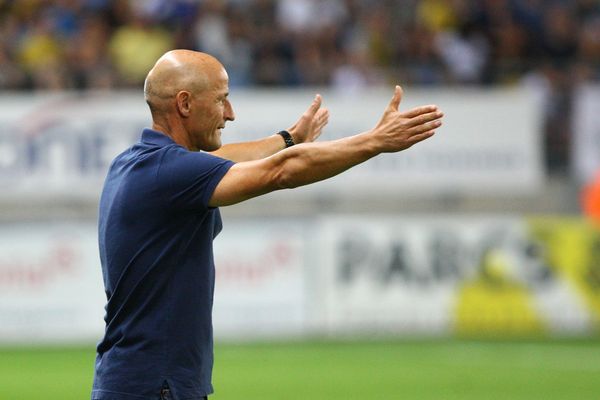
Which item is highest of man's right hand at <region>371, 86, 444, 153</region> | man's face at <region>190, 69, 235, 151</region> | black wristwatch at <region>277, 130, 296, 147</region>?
black wristwatch at <region>277, 130, 296, 147</region>

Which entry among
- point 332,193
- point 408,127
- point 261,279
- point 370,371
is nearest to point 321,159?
point 408,127

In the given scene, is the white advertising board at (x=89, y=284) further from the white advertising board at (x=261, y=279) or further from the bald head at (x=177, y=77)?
the bald head at (x=177, y=77)

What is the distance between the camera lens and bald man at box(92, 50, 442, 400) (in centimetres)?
502

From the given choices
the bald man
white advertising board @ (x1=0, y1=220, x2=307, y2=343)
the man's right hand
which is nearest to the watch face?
the bald man

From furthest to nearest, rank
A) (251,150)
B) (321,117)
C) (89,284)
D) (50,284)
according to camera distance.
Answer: (50,284) → (89,284) → (321,117) → (251,150)

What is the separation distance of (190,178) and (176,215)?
0.18 metres

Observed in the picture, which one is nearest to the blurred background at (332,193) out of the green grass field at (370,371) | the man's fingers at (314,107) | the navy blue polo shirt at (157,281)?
the green grass field at (370,371)

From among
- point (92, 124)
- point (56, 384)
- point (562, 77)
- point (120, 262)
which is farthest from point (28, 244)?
point (120, 262)

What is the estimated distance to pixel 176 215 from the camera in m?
5.09

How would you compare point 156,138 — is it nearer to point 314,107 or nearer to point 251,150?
point 251,150

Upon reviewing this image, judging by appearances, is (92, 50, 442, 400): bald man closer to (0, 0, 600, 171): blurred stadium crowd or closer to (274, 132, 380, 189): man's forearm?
(274, 132, 380, 189): man's forearm

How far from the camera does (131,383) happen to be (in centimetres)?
508

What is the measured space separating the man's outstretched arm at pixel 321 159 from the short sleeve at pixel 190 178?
0.12ft

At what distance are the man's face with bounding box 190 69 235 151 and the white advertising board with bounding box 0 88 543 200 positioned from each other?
11.4m
